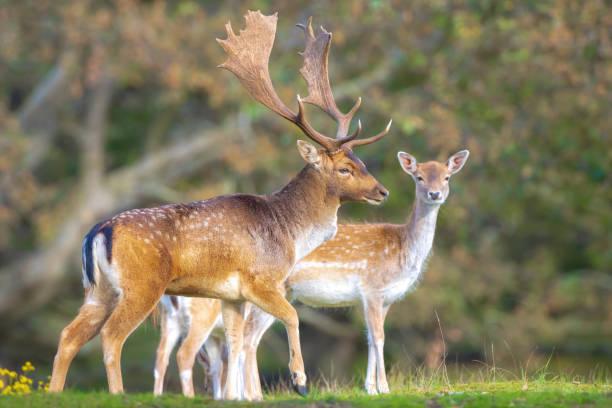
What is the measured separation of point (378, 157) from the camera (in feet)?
47.6

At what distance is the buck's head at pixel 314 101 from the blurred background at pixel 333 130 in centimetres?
509

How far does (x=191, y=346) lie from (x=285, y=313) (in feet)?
5.74

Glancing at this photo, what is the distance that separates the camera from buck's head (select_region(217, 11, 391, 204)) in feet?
22.8

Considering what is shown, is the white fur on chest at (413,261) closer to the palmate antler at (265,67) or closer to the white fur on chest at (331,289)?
the white fur on chest at (331,289)

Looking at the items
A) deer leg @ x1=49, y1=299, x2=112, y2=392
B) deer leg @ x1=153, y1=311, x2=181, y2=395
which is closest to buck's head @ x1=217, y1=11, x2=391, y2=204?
deer leg @ x1=49, y1=299, x2=112, y2=392

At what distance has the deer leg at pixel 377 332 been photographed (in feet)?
24.3

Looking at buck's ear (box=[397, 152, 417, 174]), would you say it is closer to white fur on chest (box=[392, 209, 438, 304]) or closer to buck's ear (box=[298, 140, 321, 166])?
white fur on chest (box=[392, 209, 438, 304])

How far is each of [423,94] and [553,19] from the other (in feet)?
10.6

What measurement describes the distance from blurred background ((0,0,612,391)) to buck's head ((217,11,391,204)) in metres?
5.09

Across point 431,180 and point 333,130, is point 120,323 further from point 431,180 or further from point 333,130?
point 333,130

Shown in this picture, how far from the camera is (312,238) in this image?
22.6 feet

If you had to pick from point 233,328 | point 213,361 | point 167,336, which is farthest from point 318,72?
point 213,361

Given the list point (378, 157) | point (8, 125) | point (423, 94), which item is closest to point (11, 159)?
point (8, 125)

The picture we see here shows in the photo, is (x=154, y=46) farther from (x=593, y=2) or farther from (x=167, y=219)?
(x=167, y=219)
